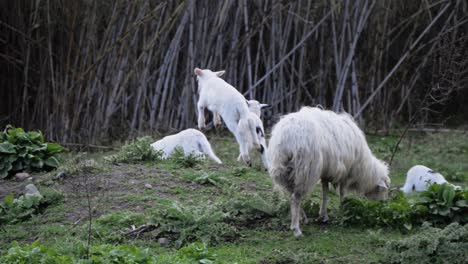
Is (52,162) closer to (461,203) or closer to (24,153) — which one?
(24,153)

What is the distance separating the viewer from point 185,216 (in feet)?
20.2

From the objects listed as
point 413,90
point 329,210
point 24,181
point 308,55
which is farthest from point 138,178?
point 413,90

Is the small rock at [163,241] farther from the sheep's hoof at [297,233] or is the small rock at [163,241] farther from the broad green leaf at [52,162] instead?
the broad green leaf at [52,162]

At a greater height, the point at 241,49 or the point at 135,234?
the point at 241,49

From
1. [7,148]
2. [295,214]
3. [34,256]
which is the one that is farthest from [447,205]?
[7,148]

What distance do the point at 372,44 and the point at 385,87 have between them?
81cm

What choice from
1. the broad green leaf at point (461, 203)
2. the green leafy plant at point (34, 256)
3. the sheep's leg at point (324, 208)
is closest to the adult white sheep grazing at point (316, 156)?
the sheep's leg at point (324, 208)

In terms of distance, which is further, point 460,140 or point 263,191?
point 460,140

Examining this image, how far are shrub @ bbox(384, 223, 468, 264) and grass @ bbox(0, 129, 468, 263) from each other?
15cm

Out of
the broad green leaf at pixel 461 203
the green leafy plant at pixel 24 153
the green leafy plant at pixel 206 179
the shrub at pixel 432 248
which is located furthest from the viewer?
the green leafy plant at pixel 24 153

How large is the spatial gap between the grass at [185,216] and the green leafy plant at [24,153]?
0.87 ft

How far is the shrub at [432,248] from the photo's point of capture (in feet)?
17.9

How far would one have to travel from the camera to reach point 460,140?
39.9 ft

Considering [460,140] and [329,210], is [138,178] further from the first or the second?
[460,140]
